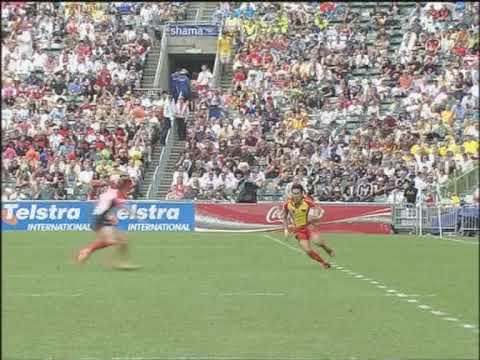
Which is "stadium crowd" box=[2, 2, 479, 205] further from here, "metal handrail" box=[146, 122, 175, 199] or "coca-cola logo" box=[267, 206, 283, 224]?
"coca-cola logo" box=[267, 206, 283, 224]

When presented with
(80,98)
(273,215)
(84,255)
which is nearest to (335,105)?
(80,98)

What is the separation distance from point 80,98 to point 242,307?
4.35 m

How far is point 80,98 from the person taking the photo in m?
8.03

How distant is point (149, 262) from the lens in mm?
19781

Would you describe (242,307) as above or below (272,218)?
below

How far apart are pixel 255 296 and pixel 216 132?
713 cm

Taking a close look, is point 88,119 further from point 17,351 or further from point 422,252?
point 422,252

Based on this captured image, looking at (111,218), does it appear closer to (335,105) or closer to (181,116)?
(181,116)

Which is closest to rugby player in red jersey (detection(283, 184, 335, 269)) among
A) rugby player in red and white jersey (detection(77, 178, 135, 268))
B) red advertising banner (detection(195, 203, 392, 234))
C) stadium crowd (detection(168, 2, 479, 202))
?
stadium crowd (detection(168, 2, 479, 202))

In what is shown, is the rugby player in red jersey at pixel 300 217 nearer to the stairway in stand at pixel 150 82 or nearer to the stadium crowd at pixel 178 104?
the stadium crowd at pixel 178 104

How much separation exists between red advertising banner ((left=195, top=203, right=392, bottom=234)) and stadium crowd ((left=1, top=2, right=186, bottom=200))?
2464cm

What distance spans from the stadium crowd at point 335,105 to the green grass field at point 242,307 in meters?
0.79

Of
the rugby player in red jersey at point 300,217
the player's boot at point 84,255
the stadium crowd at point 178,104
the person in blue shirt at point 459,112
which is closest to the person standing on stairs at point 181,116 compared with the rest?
the stadium crowd at point 178,104

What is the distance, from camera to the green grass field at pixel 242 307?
24.7ft
